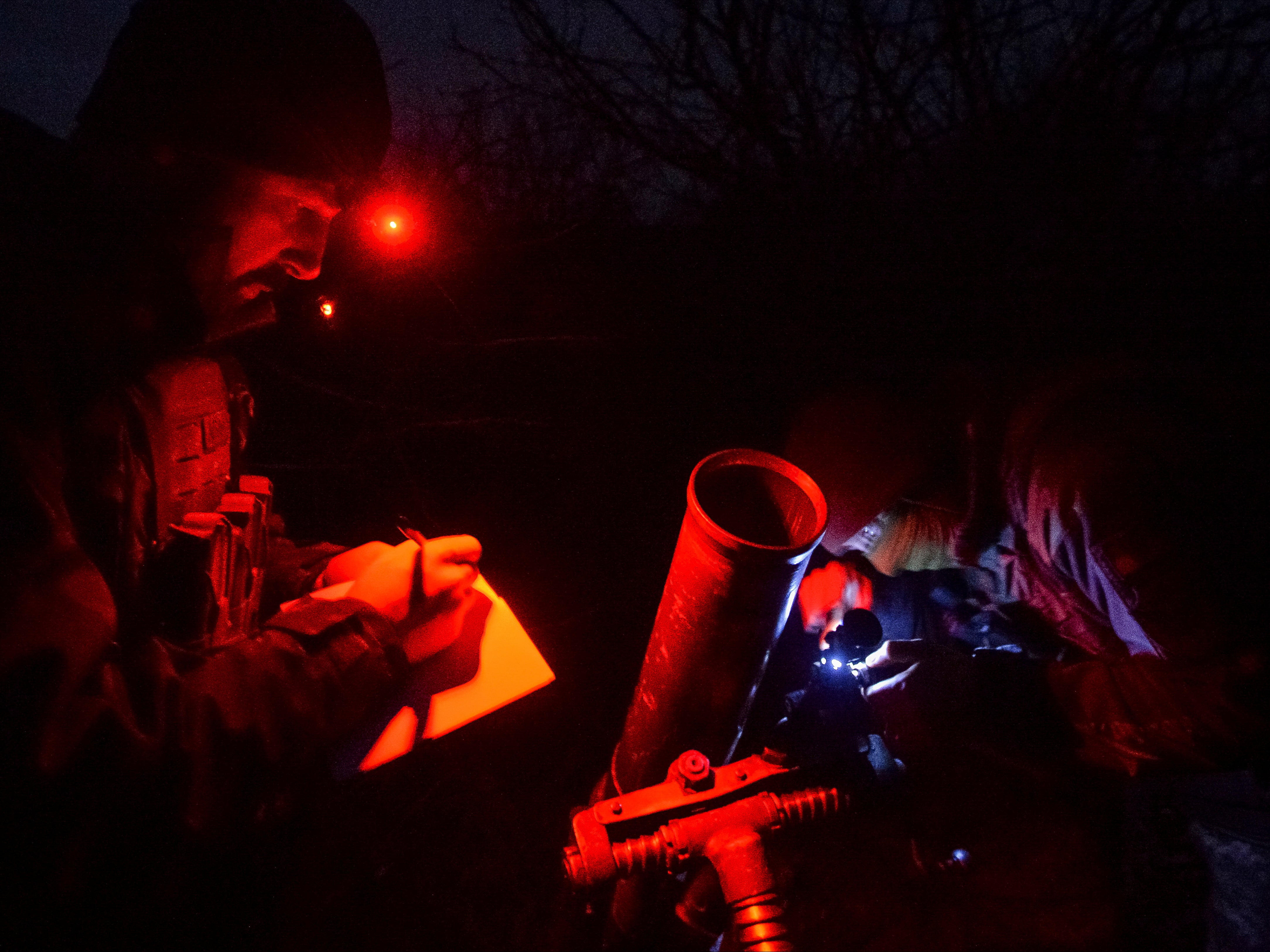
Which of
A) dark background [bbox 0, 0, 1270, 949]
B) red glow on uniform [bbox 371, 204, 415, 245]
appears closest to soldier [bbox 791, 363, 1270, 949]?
dark background [bbox 0, 0, 1270, 949]

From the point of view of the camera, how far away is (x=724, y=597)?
145 cm

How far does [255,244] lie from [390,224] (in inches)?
92.3

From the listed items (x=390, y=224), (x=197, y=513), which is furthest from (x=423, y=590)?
(x=390, y=224)

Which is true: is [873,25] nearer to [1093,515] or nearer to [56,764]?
[1093,515]

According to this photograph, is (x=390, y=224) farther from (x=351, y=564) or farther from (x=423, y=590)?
(x=423, y=590)

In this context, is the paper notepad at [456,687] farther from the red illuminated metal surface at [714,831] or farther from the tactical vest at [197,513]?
the red illuminated metal surface at [714,831]

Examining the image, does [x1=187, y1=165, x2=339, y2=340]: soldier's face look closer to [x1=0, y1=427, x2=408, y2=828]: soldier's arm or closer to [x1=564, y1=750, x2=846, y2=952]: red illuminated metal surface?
[x1=0, y1=427, x2=408, y2=828]: soldier's arm

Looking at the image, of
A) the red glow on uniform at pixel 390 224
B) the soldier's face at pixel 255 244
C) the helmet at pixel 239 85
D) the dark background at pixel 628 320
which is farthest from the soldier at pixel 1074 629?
the red glow on uniform at pixel 390 224

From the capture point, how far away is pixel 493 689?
2.05m

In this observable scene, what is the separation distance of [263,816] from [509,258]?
600 centimetres

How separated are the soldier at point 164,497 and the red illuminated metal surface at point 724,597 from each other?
88 cm

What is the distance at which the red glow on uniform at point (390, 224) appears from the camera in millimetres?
4215

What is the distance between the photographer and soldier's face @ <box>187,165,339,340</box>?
1945mm

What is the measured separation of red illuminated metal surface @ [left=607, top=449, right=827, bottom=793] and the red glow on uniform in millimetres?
3614
